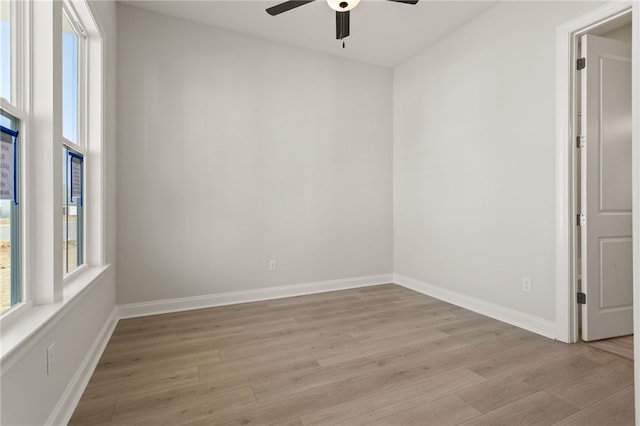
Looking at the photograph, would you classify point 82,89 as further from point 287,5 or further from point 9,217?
point 287,5

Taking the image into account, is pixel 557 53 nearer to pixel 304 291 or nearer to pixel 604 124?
pixel 604 124

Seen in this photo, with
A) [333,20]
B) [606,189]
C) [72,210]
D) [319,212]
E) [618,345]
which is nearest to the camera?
[72,210]

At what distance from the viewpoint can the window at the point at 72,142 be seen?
212cm

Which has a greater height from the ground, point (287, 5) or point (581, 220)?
point (287, 5)

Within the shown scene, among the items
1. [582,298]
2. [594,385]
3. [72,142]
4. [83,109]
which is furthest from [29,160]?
[582,298]

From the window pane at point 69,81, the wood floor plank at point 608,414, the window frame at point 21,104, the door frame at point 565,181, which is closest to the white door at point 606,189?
the door frame at point 565,181

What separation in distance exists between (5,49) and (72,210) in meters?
1.14

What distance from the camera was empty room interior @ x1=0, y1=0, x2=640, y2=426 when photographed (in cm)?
164

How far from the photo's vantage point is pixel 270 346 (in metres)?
2.56

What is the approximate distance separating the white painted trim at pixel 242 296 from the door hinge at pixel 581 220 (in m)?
2.39

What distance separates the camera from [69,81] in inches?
87.5

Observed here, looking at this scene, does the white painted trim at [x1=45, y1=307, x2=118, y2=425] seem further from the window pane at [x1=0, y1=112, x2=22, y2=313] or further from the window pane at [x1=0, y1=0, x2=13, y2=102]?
the window pane at [x1=0, y1=0, x2=13, y2=102]

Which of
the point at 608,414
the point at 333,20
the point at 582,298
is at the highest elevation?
the point at 333,20

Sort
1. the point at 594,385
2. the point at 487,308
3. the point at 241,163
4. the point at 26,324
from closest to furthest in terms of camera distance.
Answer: the point at 26,324, the point at 594,385, the point at 487,308, the point at 241,163
